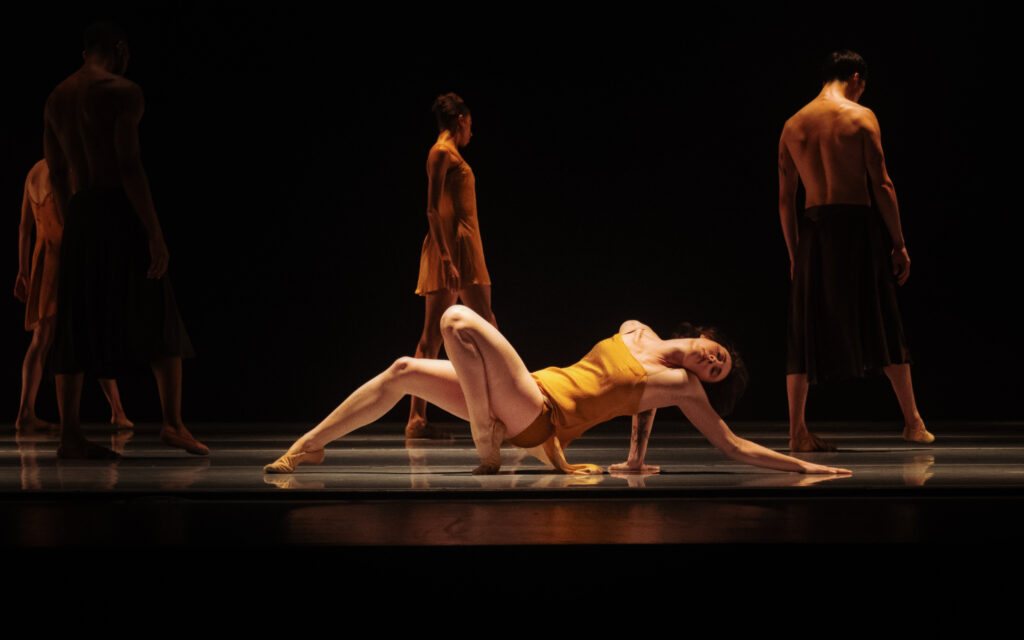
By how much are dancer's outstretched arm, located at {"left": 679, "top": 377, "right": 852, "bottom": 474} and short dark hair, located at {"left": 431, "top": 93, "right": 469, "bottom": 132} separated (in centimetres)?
244

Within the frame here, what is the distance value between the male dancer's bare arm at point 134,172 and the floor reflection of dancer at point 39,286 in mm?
1912

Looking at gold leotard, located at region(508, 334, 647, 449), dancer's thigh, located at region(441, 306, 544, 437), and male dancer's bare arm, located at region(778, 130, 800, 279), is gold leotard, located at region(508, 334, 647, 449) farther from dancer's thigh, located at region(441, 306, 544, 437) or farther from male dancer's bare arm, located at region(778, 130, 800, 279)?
male dancer's bare arm, located at region(778, 130, 800, 279)

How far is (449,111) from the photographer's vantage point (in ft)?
18.3

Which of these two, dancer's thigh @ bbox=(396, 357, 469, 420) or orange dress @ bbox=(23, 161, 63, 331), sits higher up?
orange dress @ bbox=(23, 161, 63, 331)

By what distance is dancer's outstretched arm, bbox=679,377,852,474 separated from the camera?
3.48 meters

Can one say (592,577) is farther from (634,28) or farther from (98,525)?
(634,28)

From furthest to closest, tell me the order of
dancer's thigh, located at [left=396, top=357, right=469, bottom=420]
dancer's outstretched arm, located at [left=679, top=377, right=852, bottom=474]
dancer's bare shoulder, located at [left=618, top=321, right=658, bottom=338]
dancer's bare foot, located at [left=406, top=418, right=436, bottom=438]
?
dancer's bare foot, located at [left=406, top=418, right=436, bottom=438]
dancer's bare shoulder, located at [left=618, top=321, right=658, bottom=338]
dancer's thigh, located at [left=396, top=357, right=469, bottom=420]
dancer's outstretched arm, located at [left=679, top=377, right=852, bottom=474]

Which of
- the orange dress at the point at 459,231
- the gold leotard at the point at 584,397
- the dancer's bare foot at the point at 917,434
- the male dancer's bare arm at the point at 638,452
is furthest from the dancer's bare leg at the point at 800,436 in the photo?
the orange dress at the point at 459,231

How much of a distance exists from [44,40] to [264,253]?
1795mm

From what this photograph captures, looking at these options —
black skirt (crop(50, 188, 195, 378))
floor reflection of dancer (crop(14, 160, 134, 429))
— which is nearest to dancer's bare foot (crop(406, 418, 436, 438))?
black skirt (crop(50, 188, 195, 378))

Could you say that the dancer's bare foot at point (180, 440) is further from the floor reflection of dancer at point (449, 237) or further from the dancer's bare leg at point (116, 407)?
the dancer's bare leg at point (116, 407)

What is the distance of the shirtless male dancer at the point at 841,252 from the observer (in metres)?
4.54

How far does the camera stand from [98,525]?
9.06 ft

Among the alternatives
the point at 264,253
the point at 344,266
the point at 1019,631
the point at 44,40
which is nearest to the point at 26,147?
the point at 44,40
